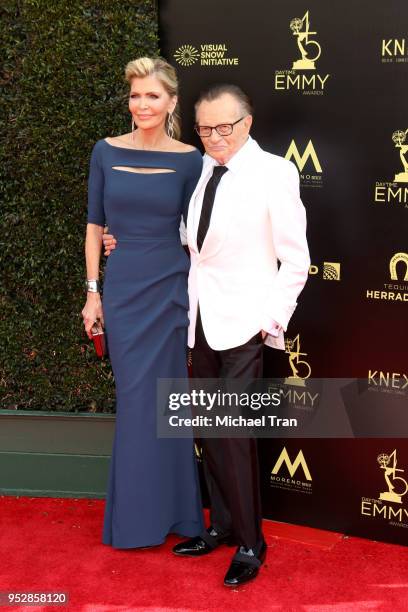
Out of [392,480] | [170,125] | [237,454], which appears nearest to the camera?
[237,454]

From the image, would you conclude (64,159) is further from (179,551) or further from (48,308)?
(179,551)

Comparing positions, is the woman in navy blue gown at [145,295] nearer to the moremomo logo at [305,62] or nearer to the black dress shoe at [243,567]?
the black dress shoe at [243,567]

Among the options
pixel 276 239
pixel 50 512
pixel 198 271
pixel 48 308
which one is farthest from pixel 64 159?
pixel 50 512

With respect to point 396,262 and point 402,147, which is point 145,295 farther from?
point 402,147

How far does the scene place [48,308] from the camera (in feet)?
13.7

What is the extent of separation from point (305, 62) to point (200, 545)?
2080 millimetres

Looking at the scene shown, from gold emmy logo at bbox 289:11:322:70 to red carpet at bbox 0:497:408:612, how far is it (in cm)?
207

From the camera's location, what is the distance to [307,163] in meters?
3.61

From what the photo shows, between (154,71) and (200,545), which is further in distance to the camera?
(200,545)

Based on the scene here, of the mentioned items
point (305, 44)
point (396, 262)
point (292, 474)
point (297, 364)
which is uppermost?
point (305, 44)

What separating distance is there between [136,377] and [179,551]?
0.77m

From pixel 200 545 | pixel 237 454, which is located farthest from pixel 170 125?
pixel 200 545

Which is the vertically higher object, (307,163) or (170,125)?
(170,125)

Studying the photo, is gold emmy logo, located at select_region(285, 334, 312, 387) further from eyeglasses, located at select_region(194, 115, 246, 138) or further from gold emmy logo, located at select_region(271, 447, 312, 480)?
eyeglasses, located at select_region(194, 115, 246, 138)
